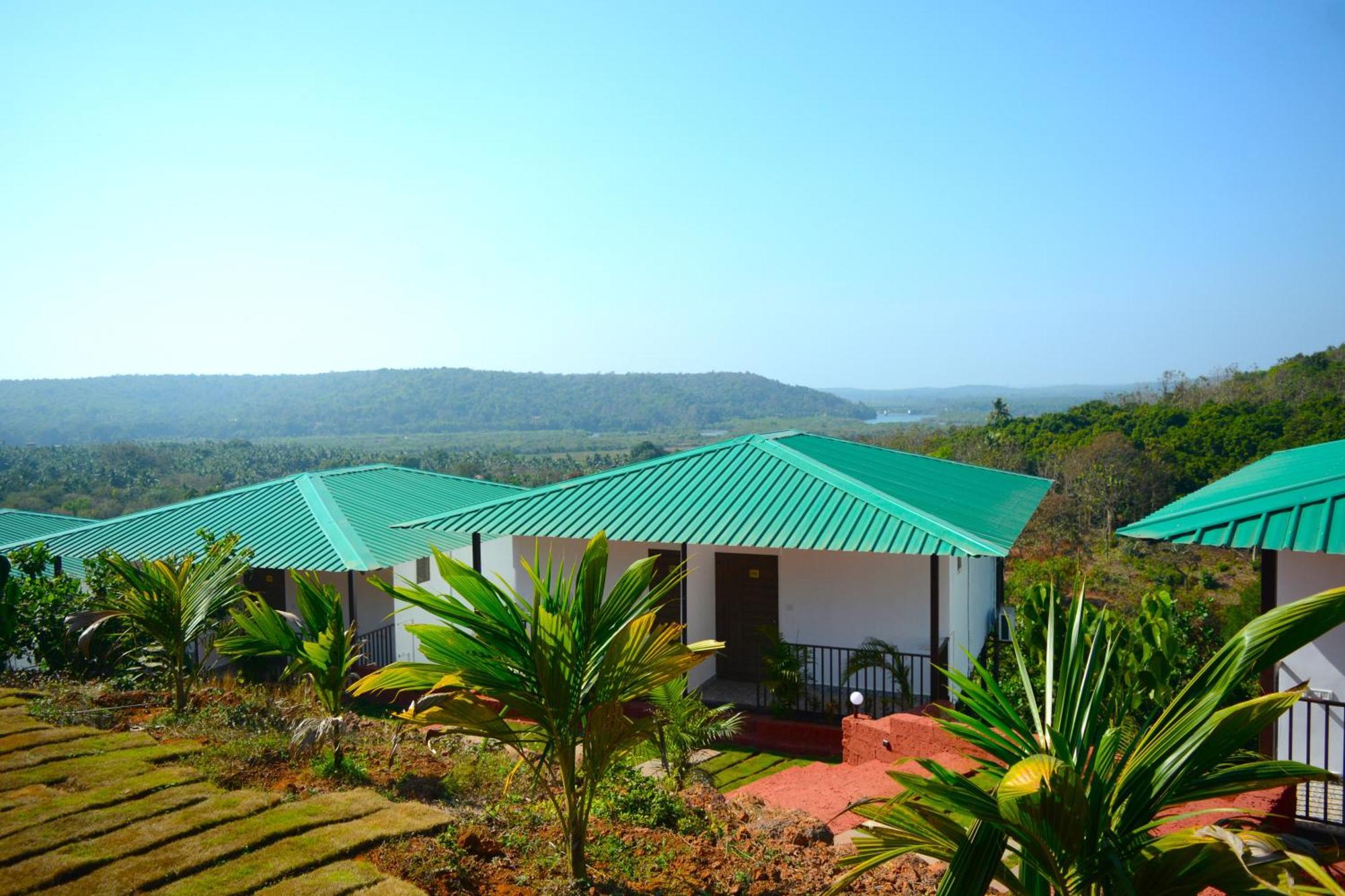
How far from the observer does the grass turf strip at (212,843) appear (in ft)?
14.5

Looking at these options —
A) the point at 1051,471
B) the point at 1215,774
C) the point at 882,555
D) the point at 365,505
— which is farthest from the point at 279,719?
the point at 1051,471

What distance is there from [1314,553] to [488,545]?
46.7 feet

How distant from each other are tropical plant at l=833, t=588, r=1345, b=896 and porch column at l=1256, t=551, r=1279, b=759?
470cm

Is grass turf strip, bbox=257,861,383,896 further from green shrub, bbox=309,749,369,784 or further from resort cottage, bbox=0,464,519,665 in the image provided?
resort cottage, bbox=0,464,519,665

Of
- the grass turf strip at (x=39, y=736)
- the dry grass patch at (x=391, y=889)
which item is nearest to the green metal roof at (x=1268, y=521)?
the dry grass patch at (x=391, y=889)

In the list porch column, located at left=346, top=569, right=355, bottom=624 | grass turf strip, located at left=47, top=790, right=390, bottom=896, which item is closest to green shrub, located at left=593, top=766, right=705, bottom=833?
grass turf strip, located at left=47, top=790, right=390, bottom=896

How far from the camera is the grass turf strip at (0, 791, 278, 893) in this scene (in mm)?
4422

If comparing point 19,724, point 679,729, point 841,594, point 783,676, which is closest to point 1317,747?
point 679,729

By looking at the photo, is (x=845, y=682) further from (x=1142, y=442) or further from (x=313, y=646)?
(x=1142, y=442)

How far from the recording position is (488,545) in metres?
18.8

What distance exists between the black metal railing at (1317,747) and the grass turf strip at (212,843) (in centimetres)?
633

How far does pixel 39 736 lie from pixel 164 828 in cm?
210

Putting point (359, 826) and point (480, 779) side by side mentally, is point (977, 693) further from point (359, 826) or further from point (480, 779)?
point (480, 779)

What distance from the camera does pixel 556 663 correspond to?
443 cm
